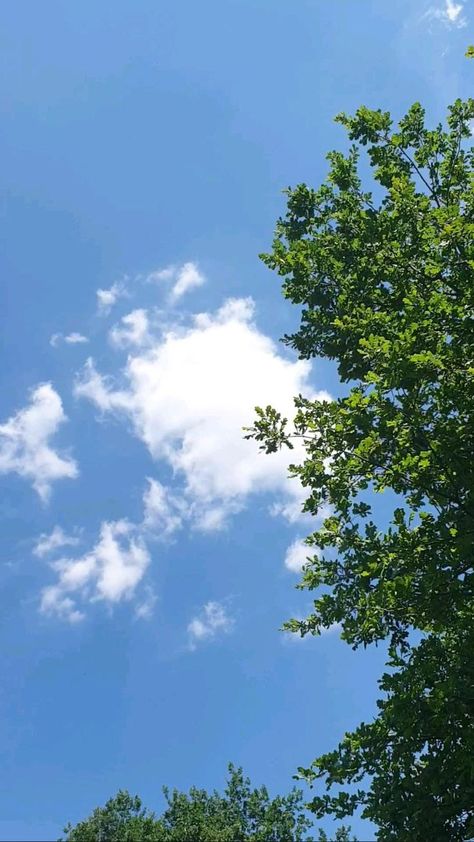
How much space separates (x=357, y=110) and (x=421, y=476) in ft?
31.0

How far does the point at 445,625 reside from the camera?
9289 mm

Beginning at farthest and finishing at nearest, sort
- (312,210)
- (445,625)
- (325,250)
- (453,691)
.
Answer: (312,210)
(325,250)
(445,625)
(453,691)

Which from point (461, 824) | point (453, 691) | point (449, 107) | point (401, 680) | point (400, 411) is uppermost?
point (449, 107)

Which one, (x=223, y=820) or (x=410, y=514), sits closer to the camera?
(x=410, y=514)

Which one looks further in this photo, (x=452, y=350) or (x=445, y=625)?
(x=445, y=625)

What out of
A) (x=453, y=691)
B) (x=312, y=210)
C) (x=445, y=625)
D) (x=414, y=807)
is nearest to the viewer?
(x=453, y=691)

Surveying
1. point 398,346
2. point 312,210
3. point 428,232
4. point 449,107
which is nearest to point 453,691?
point 398,346

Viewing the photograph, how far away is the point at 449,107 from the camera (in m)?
12.8

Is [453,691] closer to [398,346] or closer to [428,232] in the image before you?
[398,346]

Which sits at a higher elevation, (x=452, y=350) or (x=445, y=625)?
(x=452, y=350)

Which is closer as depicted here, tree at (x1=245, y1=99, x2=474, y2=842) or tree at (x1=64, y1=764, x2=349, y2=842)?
tree at (x1=245, y1=99, x2=474, y2=842)

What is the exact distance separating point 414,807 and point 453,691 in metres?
2.20

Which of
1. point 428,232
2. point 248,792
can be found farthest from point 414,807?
point 248,792

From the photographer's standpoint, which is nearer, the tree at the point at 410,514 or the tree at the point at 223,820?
the tree at the point at 410,514
